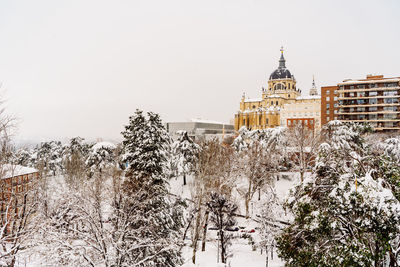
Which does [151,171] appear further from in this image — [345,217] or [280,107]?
[280,107]

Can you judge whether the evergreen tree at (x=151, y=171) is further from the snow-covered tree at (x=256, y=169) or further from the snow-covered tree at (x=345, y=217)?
the snow-covered tree at (x=256, y=169)

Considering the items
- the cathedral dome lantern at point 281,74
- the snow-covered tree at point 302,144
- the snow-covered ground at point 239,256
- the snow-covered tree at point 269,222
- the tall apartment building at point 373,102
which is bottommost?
the snow-covered ground at point 239,256

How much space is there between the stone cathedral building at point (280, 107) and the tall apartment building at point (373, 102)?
13.2 meters

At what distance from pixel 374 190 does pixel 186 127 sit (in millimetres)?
100138

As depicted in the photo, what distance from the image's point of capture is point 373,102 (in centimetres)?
5444

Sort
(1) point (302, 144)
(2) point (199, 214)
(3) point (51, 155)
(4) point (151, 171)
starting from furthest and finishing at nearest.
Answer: (3) point (51, 155) < (1) point (302, 144) < (2) point (199, 214) < (4) point (151, 171)

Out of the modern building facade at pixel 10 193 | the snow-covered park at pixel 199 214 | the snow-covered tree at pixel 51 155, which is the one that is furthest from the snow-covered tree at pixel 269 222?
the snow-covered tree at pixel 51 155

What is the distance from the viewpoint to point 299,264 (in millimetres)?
Result: 9000

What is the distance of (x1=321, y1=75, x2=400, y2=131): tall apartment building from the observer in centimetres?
5238

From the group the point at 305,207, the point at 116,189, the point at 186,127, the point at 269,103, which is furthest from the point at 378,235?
the point at 269,103

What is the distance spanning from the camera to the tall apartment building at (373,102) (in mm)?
52375

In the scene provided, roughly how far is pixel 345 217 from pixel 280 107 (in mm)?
102435

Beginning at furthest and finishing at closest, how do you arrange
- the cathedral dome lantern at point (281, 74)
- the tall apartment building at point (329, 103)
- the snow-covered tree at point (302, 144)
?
Answer: the cathedral dome lantern at point (281, 74)
the tall apartment building at point (329, 103)
the snow-covered tree at point (302, 144)

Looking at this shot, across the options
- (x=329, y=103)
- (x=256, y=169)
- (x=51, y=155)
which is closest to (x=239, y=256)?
(x=256, y=169)
